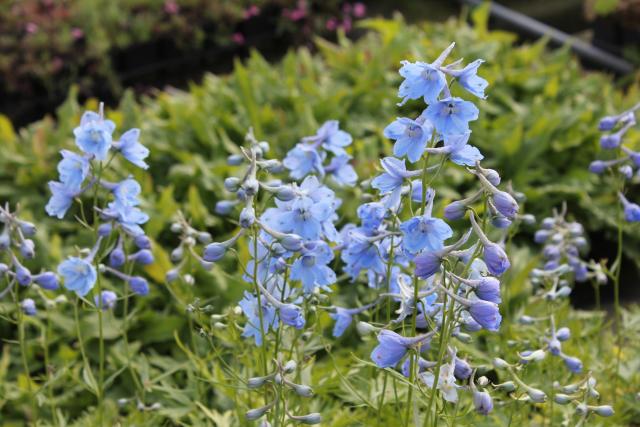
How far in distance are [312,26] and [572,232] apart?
5.64 meters

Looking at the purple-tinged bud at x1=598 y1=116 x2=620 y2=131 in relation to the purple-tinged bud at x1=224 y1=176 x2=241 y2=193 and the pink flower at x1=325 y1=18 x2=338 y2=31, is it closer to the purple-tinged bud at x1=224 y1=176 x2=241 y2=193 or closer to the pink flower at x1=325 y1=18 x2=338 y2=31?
the purple-tinged bud at x1=224 y1=176 x2=241 y2=193

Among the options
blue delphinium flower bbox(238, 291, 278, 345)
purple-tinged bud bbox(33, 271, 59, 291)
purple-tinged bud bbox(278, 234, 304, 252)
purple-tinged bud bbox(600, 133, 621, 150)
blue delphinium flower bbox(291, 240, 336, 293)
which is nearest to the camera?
purple-tinged bud bbox(278, 234, 304, 252)

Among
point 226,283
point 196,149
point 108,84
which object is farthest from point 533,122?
point 108,84

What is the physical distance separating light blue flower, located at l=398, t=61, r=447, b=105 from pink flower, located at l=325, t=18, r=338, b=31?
6395 millimetres

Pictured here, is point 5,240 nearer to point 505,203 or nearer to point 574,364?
point 505,203

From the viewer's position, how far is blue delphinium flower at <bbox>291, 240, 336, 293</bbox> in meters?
2.04

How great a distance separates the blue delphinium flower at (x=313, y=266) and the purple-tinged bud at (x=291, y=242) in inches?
4.3

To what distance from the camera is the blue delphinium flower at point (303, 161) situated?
99.2 inches

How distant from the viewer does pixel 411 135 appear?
5.96 ft

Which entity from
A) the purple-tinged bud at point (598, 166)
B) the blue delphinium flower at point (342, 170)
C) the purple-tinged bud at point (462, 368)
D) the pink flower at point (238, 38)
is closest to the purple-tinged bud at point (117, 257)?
the blue delphinium flower at point (342, 170)

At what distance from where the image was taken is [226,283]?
12.5 feet

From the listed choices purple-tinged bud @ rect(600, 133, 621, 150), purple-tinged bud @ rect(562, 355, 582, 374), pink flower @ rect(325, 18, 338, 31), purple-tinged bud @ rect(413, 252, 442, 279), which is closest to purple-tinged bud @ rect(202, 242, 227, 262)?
purple-tinged bud @ rect(413, 252, 442, 279)

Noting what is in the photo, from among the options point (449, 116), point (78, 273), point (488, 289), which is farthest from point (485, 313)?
point (78, 273)

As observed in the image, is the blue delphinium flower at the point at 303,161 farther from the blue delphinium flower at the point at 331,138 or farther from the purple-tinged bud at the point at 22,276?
the purple-tinged bud at the point at 22,276
